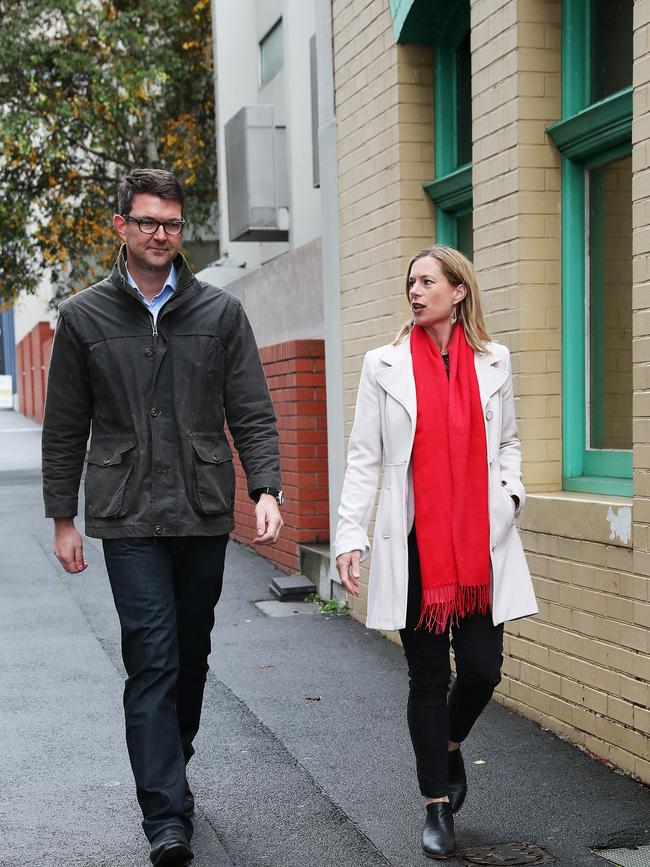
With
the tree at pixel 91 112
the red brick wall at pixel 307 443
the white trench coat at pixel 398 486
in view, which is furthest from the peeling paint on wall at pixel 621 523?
the tree at pixel 91 112

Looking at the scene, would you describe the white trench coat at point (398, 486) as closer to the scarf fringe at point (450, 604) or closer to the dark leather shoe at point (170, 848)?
the scarf fringe at point (450, 604)

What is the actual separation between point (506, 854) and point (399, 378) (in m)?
1.59

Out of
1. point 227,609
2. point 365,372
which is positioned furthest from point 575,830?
point 227,609

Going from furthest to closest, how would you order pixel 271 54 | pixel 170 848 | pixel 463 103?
pixel 271 54
pixel 463 103
pixel 170 848

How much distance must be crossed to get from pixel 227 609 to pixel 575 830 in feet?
15.5

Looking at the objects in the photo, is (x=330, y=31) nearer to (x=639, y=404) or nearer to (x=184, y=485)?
(x=639, y=404)

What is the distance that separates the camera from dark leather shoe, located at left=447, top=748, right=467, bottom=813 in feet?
13.8

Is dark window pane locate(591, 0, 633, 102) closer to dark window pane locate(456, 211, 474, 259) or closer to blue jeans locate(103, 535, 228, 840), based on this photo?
dark window pane locate(456, 211, 474, 259)

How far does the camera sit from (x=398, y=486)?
12.8 feet

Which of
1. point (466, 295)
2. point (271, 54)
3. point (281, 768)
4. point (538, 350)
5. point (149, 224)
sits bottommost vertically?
point (281, 768)

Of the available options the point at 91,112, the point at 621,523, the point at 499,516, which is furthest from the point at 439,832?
the point at 91,112

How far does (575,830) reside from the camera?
166 inches

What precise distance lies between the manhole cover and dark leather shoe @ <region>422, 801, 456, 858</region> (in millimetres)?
79

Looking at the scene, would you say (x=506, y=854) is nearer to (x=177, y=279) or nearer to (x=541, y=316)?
(x=177, y=279)
